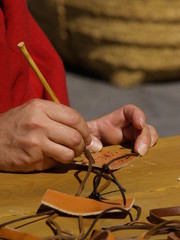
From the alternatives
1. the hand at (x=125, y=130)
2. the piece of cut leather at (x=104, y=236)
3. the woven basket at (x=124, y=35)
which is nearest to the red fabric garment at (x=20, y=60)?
the hand at (x=125, y=130)

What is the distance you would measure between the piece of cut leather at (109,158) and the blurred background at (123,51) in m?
2.34

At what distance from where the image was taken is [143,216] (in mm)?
1085

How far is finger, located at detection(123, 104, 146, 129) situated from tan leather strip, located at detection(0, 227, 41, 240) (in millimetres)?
505

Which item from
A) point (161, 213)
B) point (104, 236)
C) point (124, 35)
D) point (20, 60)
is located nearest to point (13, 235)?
point (104, 236)

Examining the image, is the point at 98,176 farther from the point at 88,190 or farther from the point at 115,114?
the point at 115,114

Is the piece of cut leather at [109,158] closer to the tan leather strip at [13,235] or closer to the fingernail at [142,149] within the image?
the fingernail at [142,149]

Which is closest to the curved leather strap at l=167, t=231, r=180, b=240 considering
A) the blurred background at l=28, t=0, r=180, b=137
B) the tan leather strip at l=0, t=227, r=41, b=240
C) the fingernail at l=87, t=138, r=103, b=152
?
the tan leather strip at l=0, t=227, r=41, b=240

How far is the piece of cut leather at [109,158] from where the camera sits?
1310 mm

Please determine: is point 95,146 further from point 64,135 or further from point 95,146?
point 64,135

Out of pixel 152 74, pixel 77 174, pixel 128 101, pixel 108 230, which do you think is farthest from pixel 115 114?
pixel 152 74

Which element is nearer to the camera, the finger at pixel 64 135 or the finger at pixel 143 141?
the finger at pixel 64 135

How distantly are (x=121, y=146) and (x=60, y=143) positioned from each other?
0.24m

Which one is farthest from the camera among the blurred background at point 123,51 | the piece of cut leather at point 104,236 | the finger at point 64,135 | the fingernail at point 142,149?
the blurred background at point 123,51

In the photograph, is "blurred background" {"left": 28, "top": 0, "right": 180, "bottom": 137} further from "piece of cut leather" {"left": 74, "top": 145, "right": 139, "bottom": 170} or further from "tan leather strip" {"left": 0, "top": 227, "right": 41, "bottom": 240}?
"tan leather strip" {"left": 0, "top": 227, "right": 41, "bottom": 240}
